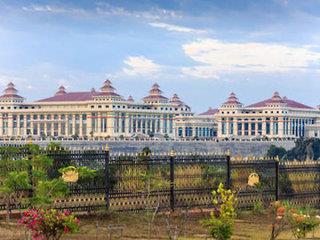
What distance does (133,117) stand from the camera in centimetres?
8200

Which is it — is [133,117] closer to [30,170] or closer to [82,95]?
[82,95]

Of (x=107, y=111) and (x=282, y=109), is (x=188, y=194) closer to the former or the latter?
(x=107, y=111)

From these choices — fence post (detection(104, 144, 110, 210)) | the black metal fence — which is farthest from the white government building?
fence post (detection(104, 144, 110, 210))

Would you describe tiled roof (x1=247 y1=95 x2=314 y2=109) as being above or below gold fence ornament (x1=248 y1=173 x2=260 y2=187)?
above

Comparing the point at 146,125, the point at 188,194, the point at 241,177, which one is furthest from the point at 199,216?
the point at 146,125

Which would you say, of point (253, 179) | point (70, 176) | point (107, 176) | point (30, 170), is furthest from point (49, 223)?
point (253, 179)

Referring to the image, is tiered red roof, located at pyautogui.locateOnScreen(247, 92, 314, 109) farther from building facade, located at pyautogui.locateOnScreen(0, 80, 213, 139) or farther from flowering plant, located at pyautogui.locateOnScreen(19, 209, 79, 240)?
flowering plant, located at pyautogui.locateOnScreen(19, 209, 79, 240)

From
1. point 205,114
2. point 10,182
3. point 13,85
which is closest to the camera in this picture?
point 10,182

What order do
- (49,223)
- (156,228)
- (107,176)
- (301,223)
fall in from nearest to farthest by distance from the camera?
(49,223) → (301,223) → (156,228) → (107,176)

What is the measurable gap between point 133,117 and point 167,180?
66.8m

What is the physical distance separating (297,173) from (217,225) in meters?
7.36

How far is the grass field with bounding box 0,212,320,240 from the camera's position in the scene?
38.9 feet

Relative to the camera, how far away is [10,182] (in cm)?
1294

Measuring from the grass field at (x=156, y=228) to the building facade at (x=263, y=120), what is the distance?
70619mm
